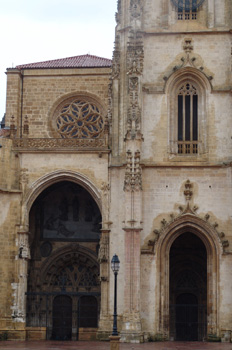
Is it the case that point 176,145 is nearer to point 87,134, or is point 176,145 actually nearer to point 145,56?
point 145,56

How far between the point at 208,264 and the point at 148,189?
4295 millimetres

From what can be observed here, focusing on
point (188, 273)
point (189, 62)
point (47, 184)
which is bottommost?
point (188, 273)

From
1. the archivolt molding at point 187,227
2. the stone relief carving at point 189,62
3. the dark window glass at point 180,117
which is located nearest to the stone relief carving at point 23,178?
the archivolt molding at point 187,227

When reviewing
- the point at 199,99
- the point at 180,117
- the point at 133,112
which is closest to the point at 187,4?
the point at 199,99

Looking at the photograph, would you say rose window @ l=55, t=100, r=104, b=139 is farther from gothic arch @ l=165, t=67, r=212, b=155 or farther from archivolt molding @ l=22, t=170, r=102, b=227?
gothic arch @ l=165, t=67, r=212, b=155

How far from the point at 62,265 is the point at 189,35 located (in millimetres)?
13175

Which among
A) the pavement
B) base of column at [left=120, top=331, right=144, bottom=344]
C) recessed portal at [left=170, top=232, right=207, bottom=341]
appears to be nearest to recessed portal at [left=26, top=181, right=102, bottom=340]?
recessed portal at [left=170, top=232, right=207, bottom=341]

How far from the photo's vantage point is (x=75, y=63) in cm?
4222

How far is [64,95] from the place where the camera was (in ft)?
135

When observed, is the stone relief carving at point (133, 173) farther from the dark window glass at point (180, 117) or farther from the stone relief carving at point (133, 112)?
the dark window glass at point (180, 117)

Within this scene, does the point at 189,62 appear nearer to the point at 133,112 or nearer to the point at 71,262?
the point at 133,112

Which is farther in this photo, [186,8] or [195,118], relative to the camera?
[186,8]

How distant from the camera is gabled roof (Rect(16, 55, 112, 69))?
4141 centimetres

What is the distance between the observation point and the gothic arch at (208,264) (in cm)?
3344
